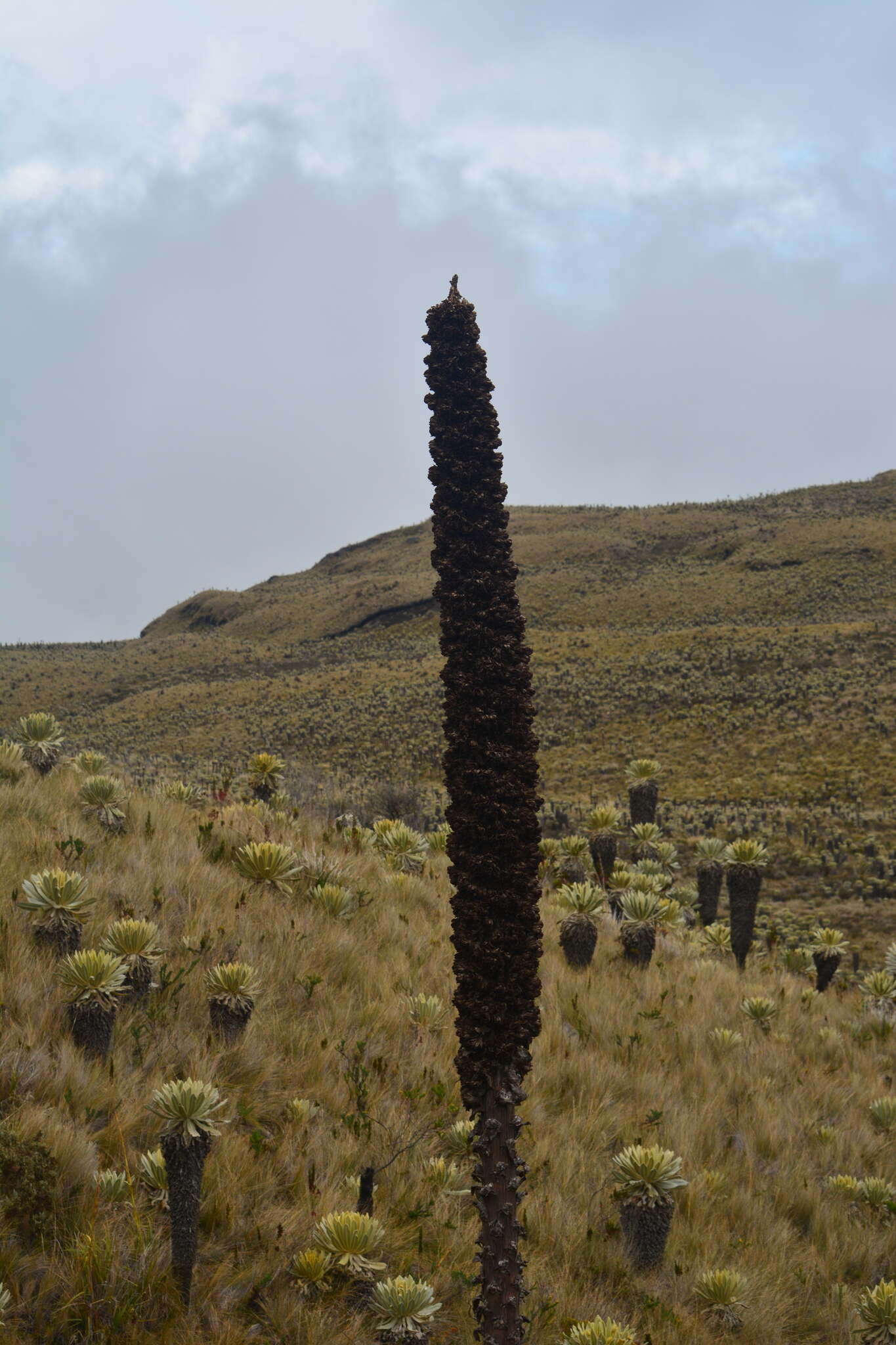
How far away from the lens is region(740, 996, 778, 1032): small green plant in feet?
27.6

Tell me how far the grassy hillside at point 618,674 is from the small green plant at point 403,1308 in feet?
38.7

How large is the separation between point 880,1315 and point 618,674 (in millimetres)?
44146

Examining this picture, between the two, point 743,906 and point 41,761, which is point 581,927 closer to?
point 743,906

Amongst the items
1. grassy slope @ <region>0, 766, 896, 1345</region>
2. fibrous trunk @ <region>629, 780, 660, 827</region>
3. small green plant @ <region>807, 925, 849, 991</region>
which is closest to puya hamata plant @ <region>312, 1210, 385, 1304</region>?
grassy slope @ <region>0, 766, 896, 1345</region>

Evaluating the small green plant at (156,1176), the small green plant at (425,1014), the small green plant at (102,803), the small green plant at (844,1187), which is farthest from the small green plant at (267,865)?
the small green plant at (844,1187)

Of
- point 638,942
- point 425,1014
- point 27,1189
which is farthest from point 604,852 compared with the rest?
point 27,1189

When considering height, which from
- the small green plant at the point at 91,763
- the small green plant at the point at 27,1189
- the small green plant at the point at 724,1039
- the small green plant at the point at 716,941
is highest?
the small green plant at the point at 91,763

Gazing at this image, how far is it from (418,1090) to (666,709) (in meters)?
36.4

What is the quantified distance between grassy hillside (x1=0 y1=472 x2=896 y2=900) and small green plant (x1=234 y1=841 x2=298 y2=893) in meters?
7.98

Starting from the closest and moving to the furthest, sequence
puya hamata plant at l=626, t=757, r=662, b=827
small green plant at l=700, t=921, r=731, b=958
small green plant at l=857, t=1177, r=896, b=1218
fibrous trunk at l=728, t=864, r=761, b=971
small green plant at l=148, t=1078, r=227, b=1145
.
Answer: small green plant at l=148, t=1078, r=227, b=1145, small green plant at l=857, t=1177, r=896, b=1218, fibrous trunk at l=728, t=864, r=761, b=971, small green plant at l=700, t=921, r=731, b=958, puya hamata plant at l=626, t=757, r=662, b=827

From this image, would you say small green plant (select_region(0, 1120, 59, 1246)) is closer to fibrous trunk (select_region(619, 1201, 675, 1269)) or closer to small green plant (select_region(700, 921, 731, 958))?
fibrous trunk (select_region(619, 1201, 675, 1269))

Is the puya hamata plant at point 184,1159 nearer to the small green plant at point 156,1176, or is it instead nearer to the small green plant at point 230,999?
the small green plant at point 156,1176

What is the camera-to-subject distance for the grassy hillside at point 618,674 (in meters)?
28.4

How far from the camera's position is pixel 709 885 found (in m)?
13.0
